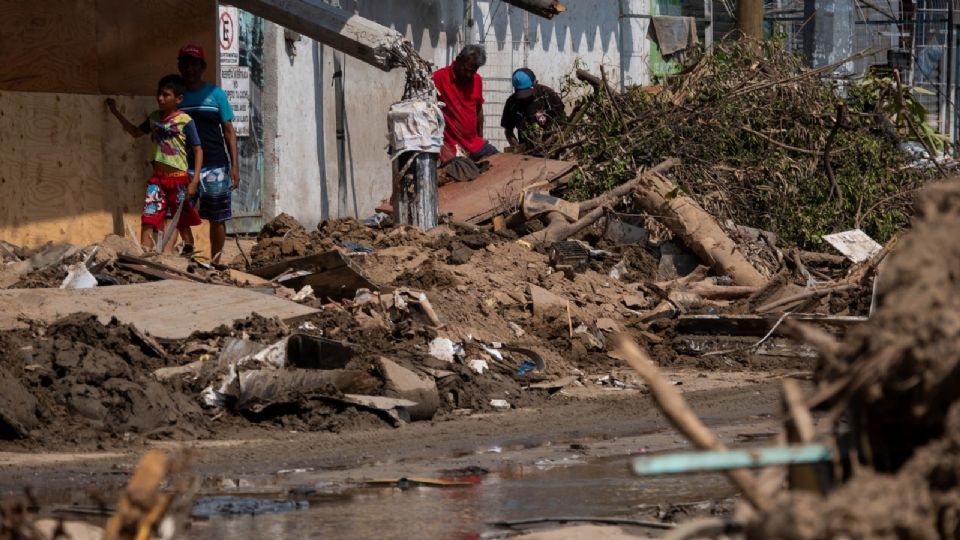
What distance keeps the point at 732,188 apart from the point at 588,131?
1.73 m

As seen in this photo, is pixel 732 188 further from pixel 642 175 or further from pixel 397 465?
pixel 397 465

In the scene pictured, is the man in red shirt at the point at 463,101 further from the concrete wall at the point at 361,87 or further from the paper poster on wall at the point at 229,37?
the paper poster on wall at the point at 229,37

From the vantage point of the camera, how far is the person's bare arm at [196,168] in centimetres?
1259

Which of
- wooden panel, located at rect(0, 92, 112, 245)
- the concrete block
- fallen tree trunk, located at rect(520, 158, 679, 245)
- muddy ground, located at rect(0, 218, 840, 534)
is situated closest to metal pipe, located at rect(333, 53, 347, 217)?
fallen tree trunk, located at rect(520, 158, 679, 245)

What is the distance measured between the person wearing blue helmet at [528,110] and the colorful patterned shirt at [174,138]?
5.40 meters

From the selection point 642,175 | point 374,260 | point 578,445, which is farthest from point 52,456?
point 642,175

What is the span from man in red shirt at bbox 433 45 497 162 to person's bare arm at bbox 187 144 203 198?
446 centimetres

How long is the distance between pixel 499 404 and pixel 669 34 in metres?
15.2

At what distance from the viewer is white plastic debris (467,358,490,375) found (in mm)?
10411

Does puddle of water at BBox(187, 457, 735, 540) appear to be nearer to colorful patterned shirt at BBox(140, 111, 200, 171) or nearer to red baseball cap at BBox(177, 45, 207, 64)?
colorful patterned shirt at BBox(140, 111, 200, 171)

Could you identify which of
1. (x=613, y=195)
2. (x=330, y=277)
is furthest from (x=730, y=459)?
(x=613, y=195)

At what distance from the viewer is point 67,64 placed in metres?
13.7

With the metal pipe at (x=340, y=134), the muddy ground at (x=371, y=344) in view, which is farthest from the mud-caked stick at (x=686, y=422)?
the metal pipe at (x=340, y=134)

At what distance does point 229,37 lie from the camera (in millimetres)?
15930
